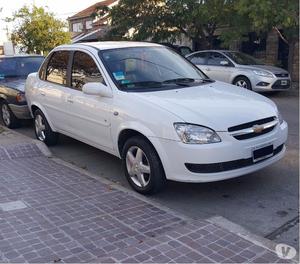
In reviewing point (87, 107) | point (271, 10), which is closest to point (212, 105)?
point (87, 107)

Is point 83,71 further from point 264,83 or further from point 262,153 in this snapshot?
point 264,83

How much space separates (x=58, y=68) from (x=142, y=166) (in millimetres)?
2728

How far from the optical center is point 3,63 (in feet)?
32.1

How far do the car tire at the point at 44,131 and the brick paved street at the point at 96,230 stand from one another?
1.93m

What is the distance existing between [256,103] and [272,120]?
0.28 m

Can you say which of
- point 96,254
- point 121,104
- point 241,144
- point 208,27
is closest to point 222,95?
Result: point 241,144

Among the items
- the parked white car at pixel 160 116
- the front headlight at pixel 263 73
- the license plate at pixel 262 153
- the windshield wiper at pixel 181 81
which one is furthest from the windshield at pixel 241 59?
the license plate at pixel 262 153

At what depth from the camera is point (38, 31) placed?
111ft

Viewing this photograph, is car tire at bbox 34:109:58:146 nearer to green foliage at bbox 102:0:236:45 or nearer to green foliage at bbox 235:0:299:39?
green foliage at bbox 235:0:299:39

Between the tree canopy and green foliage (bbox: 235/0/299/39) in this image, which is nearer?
green foliage (bbox: 235/0/299/39)

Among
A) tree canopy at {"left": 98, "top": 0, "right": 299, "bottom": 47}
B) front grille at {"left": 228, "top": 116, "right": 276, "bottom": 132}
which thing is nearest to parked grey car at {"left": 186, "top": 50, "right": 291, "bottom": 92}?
tree canopy at {"left": 98, "top": 0, "right": 299, "bottom": 47}

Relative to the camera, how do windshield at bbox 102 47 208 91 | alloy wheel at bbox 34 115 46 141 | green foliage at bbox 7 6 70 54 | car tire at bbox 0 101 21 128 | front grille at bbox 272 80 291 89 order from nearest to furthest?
windshield at bbox 102 47 208 91
alloy wheel at bbox 34 115 46 141
car tire at bbox 0 101 21 128
front grille at bbox 272 80 291 89
green foliage at bbox 7 6 70 54

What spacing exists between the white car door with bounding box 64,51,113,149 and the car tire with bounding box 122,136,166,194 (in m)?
0.47

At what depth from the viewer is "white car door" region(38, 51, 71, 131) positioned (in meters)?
6.36
